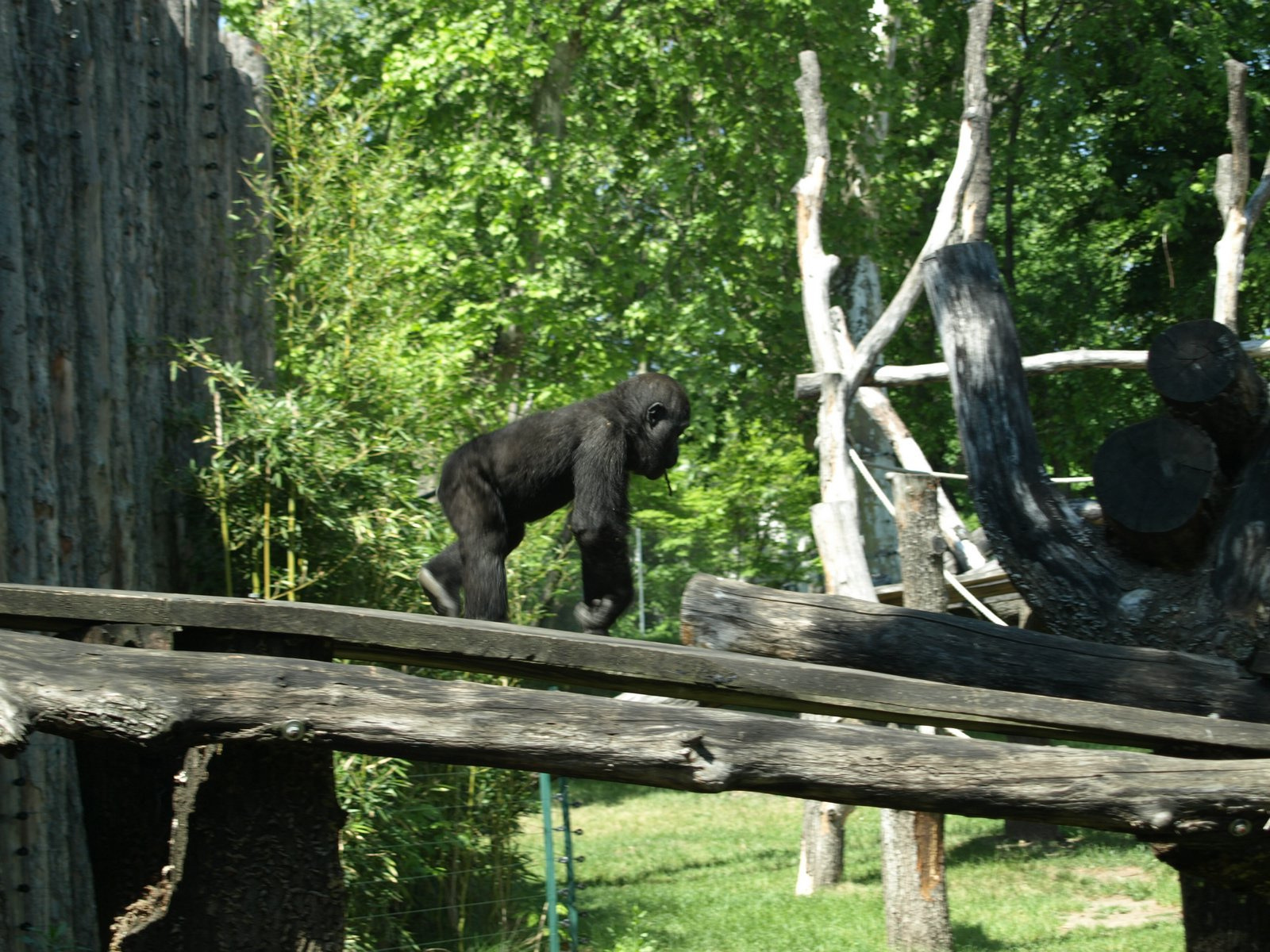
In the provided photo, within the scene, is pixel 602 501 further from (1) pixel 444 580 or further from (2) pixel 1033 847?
(2) pixel 1033 847

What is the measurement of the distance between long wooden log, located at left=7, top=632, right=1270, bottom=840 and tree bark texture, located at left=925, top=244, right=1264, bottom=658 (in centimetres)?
84

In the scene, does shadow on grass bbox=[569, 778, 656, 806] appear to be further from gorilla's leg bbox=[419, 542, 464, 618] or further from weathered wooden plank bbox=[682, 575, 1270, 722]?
weathered wooden plank bbox=[682, 575, 1270, 722]

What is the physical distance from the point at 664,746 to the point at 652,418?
Answer: 97.3 inches

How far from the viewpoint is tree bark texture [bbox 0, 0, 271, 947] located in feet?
15.2

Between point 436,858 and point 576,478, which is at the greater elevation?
point 576,478

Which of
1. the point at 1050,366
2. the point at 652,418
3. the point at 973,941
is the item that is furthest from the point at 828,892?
the point at 652,418

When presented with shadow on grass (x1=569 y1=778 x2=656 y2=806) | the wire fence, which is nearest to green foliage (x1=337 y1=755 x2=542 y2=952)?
the wire fence

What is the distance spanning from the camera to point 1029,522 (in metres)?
4.22

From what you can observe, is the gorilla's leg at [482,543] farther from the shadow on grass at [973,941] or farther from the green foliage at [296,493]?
the shadow on grass at [973,941]

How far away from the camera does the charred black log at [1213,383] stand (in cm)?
383

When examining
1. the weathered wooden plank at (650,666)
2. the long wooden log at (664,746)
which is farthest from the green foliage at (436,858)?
the long wooden log at (664,746)

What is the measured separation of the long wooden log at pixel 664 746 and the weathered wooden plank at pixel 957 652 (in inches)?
19.4

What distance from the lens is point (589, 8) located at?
15.6 m

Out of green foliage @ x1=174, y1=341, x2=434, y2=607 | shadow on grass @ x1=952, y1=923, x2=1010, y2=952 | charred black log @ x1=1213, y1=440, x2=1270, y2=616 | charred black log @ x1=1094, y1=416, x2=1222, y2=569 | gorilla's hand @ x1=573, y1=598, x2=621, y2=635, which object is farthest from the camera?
shadow on grass @ x1=952, y1=923, x2=1010, y2=952
